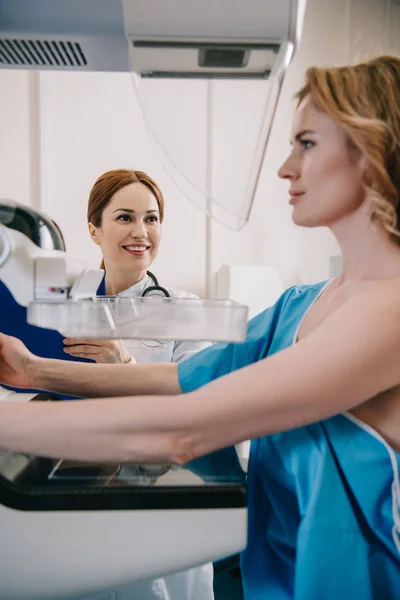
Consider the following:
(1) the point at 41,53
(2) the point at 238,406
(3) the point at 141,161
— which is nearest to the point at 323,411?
(2) the point at 238,406

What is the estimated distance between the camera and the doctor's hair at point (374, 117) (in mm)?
610

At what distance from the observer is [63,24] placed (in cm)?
53

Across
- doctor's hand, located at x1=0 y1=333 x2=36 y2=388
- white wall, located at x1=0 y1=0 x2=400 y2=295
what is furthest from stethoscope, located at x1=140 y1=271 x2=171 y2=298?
white wall, located at x1=0 y1=0 x2=400 y2=295

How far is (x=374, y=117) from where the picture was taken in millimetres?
623

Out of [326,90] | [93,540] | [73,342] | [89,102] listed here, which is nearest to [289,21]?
[326,90]

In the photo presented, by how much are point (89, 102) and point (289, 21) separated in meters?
1.72

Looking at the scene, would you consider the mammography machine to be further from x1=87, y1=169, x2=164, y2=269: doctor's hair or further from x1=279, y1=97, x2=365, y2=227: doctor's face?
x1=87, y1=169, x2=164, y2=269: doctor's hair

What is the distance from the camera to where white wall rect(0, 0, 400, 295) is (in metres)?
1.94

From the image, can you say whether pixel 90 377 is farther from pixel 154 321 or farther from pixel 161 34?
pixel 161 34

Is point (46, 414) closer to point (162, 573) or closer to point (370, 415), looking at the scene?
point (162, 573)

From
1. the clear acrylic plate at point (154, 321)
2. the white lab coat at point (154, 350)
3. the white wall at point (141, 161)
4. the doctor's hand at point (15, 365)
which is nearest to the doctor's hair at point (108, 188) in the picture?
the white lab coat at point (154, 350)

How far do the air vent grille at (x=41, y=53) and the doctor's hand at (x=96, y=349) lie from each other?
531 mm

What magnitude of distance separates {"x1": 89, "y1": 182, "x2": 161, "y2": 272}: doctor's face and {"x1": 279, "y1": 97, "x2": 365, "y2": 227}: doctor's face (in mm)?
796

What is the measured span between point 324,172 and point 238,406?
310mm
